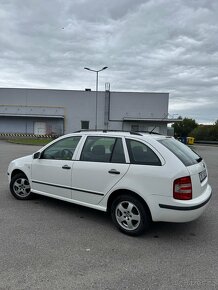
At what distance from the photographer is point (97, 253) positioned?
11.8 ft

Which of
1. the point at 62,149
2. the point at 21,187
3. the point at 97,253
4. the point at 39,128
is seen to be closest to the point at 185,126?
the point at 39,128

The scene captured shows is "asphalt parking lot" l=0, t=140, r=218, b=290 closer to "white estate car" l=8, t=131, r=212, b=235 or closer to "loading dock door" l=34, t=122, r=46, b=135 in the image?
"white estate car" l=8, t=131, r=212, b=235

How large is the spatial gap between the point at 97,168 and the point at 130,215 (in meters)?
0.94

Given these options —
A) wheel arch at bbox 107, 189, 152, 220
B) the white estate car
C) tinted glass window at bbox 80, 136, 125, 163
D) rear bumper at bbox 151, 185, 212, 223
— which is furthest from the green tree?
rear bumper at bbox 151, 185, 212, 223

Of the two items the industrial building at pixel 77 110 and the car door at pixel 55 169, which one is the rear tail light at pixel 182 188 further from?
the industrial building at pixel 77 110

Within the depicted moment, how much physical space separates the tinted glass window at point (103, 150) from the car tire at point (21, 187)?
1776mm

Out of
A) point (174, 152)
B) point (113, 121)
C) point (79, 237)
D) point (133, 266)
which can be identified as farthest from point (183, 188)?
point (113, 121)

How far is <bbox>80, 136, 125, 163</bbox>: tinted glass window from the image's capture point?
14.5ft

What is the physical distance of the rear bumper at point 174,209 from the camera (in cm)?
384

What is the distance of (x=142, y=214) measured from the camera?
4.05m

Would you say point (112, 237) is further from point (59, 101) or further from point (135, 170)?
point (59, 101)

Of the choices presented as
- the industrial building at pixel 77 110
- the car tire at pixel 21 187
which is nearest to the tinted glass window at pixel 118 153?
the car tire at pixel 21 187

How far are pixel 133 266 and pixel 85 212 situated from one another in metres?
2.06

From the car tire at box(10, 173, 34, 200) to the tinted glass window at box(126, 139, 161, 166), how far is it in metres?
2.65
